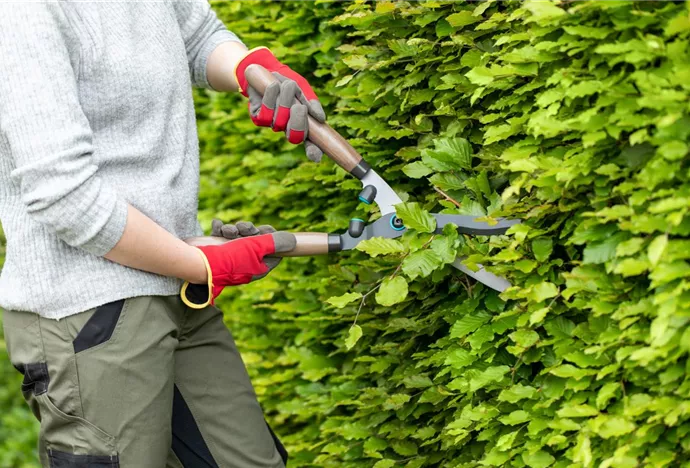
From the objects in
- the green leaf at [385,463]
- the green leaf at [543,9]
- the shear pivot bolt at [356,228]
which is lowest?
the green leaf at [385,463]

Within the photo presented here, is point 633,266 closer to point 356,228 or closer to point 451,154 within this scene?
point 451,154

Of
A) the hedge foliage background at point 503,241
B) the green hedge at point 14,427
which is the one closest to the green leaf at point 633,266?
the hedge foliage background at point 503,241

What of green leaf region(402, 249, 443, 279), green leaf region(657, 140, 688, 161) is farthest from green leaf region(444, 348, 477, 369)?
green leaf region(657, 140, 688, 161)

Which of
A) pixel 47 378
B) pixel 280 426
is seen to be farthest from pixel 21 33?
pixel 280 426

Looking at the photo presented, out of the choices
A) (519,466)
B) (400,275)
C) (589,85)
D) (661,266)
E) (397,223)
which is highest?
(589,85)

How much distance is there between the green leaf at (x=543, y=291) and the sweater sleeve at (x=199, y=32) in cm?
120

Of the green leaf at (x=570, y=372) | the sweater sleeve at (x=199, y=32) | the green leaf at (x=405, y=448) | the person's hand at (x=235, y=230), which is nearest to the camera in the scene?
the green leaf at (x=570, y=372)

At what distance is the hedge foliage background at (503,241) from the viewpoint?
5.91 feet

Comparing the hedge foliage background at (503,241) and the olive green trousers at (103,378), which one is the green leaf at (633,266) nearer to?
the hedge foliage background at (503,241)

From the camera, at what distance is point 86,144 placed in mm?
1952

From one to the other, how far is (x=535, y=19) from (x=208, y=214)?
2.42 m

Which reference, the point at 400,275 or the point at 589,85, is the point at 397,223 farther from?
the point at 589,85

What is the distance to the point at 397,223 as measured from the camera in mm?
2359

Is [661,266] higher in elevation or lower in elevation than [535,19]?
lower
